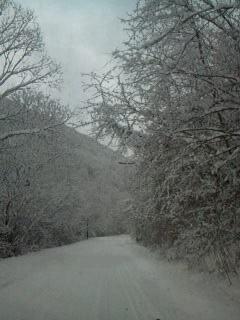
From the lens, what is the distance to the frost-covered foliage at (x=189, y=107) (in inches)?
325

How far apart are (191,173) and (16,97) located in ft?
41.2

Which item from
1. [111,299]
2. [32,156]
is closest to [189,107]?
[111,299]

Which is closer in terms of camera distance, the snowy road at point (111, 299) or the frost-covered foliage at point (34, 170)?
the snowy road at point (111, 299)

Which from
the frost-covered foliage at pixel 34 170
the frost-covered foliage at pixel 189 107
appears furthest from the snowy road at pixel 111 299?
the frost-covered foliage at pixel 34 170

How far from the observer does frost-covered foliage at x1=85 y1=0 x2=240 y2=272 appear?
825 centimetres

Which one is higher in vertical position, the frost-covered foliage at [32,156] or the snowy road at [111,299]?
the frost-covered foliage at [32,156]

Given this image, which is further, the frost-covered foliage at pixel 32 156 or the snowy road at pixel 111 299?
the frost-covered foliage at pixel 32 156

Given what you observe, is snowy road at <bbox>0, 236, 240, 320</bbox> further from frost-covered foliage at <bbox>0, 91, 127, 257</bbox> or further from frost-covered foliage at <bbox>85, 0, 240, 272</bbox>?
frost-covered foliage at <bbox>0, 91, 127, 257</bbox>

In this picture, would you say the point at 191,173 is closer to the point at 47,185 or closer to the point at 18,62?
the point at 18,62

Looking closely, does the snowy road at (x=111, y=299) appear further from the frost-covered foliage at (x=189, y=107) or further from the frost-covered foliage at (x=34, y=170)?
the frost-covered foliage at (x=34, y=170)

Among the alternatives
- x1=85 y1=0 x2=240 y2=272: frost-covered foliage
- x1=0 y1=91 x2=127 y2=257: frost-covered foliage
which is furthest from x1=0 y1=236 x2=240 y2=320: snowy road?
x1=0 y1=91 x2=127 y2=257: frost-covered foliage

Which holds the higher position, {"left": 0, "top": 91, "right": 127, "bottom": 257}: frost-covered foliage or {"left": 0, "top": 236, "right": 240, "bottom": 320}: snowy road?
{"left": 0, "top": 91, "right": 127, "bottom": 257}: frost-covered foliage

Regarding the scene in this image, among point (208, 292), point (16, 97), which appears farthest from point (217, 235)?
point (16, 97)

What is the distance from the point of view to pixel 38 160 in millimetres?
25812
